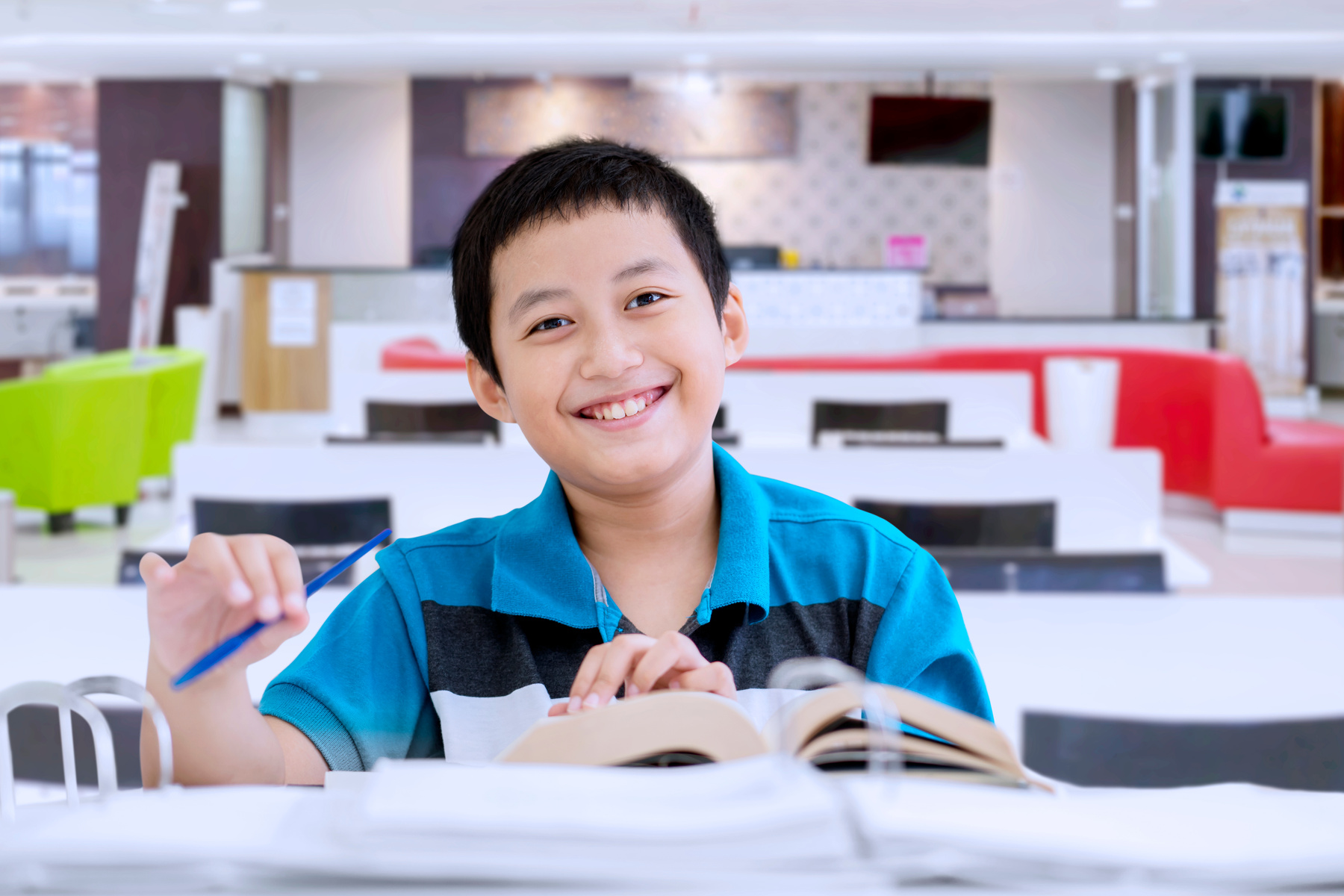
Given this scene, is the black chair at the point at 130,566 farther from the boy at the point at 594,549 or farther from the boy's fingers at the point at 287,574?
the boy's fingers at the point at 287,574

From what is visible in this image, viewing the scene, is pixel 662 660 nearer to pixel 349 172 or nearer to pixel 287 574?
pixel 287 574

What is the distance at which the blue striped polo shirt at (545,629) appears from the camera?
2.92ft

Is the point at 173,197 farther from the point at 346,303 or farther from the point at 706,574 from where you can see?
the point at 706,574

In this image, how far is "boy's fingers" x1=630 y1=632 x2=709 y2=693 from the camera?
0.70 metres

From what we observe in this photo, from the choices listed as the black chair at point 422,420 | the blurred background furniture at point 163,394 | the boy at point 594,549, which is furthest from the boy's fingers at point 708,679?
the blurred background furniture at point 163,394

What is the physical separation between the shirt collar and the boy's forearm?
0.22 metres

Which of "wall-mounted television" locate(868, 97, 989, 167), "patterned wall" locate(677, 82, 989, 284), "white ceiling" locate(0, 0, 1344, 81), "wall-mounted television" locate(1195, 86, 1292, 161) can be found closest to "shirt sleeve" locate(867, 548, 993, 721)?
"white ceiling" locate(0, 0, 1344, 81)

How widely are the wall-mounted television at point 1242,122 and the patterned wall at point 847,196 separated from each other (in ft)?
6.85

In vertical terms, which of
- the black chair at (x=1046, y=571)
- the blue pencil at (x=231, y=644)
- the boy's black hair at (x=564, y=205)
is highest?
the boy's black hair at (x=564, y=205)

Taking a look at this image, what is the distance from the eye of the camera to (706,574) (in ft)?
3.19

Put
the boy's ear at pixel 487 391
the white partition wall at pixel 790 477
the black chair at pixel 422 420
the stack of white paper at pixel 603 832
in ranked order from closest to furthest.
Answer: the stack of white paper at pixel 603 832 < the boy's ear at pixel 487 391 < the white partition wall at pixel 790 477 < the black chair at pixel 422 420

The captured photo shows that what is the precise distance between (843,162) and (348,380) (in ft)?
25.5

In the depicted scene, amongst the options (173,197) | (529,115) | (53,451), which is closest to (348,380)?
(53,451)

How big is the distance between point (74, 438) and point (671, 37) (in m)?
4.64
